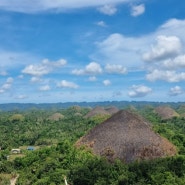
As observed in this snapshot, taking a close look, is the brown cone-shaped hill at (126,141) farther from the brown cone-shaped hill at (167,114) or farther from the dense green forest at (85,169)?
the brown cone-shaped hill at (167,114)

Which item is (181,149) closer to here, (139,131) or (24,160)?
(139,131)

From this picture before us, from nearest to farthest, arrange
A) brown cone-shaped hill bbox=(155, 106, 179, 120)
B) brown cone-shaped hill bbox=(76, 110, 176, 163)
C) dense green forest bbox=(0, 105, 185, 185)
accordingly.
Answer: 1. dense green forest bbox=(0, 105, 185, 185)
2. brown cone-shaped hill bbox=(76, 110, 176, 163)
3. brown cone-shaped hill bbox=(155, 106, 179, 120)

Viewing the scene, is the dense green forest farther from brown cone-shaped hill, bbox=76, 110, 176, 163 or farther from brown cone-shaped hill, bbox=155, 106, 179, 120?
brown cone-shaped hill, bbox=155, 106, 179, 120

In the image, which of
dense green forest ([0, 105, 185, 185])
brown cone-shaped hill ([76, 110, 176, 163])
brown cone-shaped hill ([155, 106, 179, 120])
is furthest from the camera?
brown cone-shaped hill ([155, 106, 179, 120])

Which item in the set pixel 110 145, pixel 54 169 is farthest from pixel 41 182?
pixel 110 145

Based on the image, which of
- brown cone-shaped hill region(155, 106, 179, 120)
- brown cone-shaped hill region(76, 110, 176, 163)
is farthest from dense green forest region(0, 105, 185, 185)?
brown cone-shaped hill region(155, 106, 179, 120)

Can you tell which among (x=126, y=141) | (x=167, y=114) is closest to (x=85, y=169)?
(x=126, y=141)

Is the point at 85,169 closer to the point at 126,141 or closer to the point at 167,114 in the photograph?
the point at 126,141

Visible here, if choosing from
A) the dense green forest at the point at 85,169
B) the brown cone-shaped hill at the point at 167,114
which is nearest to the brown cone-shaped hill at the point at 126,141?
the dense green forest at the point at 85,169
